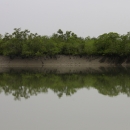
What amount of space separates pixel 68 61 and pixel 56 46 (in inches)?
178

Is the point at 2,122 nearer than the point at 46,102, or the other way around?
the point at 2,122

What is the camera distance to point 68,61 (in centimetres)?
6562

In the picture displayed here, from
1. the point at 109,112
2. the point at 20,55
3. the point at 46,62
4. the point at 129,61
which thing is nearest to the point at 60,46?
the point at 46,62

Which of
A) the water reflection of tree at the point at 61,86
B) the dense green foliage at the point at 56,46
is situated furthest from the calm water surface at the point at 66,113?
the dense green foliage at the point at 56,46

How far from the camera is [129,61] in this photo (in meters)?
66.2

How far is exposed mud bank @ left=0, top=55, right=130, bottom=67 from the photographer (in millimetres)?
63781

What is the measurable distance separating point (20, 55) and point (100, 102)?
50789mm

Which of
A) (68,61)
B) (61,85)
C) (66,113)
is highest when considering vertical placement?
(66,113)

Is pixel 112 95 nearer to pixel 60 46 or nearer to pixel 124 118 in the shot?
pixel 124 118

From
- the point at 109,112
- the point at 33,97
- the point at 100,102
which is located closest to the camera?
the point at 109,112

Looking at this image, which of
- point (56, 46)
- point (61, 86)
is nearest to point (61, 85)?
point (61, 86)

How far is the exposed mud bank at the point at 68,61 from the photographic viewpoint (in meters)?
63.8

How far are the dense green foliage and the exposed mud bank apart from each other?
4.26 feet

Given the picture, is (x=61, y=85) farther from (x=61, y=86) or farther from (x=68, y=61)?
Answer: (x=68, y=61)
